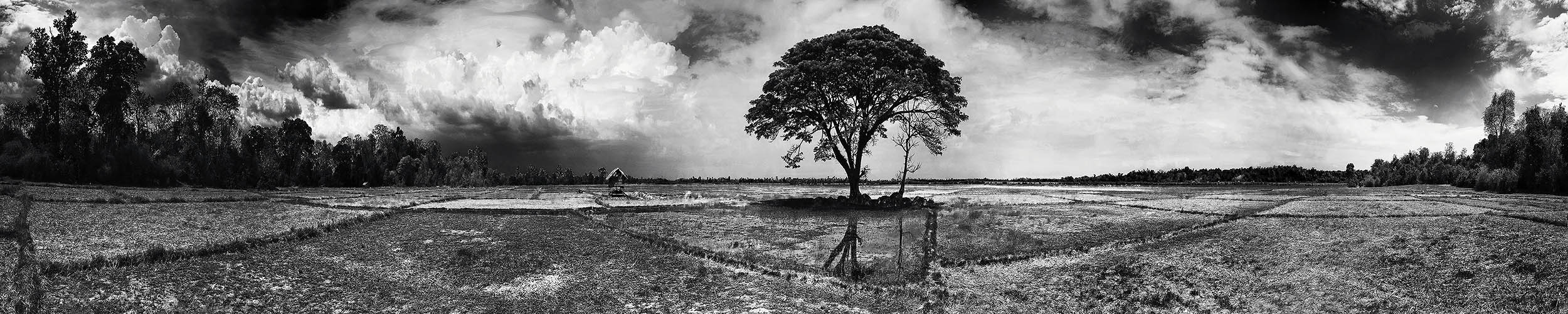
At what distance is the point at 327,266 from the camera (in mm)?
12047

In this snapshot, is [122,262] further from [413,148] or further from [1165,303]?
[413,148]

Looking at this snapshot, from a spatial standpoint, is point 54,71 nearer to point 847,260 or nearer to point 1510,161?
point 847,260

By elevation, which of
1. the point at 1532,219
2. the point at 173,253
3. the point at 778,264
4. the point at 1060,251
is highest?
the point at 1532,219

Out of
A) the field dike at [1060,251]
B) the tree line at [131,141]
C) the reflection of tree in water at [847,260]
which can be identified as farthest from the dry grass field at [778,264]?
the tree line at [131,141]

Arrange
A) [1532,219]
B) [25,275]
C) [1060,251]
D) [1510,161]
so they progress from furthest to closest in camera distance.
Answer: [1510,161], [1532,219], [1060,251], [25,275]

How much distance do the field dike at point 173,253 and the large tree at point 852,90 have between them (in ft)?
76.8

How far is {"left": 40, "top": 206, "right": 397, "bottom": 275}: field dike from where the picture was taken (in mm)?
10359

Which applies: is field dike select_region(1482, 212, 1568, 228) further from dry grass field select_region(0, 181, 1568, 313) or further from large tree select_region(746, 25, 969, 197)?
large tree select_region(746, 25, 969, 197)

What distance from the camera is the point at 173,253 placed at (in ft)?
38.2

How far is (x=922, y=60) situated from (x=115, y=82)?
61002 mm

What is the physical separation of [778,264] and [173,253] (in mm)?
11583

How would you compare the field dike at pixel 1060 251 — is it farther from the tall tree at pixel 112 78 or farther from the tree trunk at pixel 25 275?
the tall tree at pixel 112 78

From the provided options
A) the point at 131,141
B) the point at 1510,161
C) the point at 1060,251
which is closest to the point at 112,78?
the point at 131,141

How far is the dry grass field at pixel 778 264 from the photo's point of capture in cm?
1020
